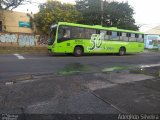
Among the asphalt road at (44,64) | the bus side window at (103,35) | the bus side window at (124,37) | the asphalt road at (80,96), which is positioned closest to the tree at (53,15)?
the bus side window at (124,37)

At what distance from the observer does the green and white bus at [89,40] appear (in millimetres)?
20633

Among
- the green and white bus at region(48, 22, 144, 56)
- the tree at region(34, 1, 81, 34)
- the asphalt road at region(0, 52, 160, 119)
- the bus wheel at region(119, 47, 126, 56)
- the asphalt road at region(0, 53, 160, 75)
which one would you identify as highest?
the tree at region(34, 1, 81, 34)

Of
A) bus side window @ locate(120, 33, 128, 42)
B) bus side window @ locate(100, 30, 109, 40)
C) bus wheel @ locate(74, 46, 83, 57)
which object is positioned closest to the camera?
bus wheel @ locate(74, 46, 83, 57)

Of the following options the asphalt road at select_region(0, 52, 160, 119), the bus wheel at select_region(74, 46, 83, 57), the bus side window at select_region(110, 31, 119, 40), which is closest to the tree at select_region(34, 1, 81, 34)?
the bus side window at select_region(110, 31, 119, 40)

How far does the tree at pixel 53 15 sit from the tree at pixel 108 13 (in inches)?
113

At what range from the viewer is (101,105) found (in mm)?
6305

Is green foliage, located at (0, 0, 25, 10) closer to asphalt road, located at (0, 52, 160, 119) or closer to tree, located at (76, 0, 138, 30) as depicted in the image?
tree, located at (76, 0, 138, 30)

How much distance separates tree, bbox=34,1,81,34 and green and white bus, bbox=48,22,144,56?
11617mm

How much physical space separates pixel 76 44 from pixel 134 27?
73.3 ft

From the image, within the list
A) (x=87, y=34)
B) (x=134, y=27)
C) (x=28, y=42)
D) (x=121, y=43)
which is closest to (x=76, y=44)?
(x=87, y=34)

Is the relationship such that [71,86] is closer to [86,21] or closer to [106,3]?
[86,21]

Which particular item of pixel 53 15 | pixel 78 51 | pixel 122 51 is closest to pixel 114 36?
pixel 122 51

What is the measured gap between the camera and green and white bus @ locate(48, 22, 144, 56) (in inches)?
812

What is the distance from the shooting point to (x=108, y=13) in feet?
131
